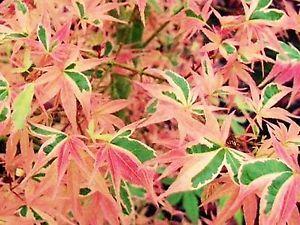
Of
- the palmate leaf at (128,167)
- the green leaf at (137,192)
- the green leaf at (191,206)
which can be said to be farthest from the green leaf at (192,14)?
the green leaf at (191,206)

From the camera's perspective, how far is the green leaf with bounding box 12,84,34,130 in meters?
0.93

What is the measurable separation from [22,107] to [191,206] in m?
1.17

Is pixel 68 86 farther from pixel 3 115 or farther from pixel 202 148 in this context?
pixel 202 148

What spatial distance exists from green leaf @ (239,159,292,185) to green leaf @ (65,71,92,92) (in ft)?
1.01

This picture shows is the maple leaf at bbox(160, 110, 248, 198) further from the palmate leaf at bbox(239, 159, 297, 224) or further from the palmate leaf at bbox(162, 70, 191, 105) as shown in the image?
the palmate leaf at bbox(162, 70, 191, 105)

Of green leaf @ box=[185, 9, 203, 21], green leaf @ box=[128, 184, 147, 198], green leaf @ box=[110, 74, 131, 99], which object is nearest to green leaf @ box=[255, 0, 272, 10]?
green leaf @ box=[185, 9, 203, 21]

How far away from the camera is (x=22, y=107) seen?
93 cm

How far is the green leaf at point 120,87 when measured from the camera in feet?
5.53

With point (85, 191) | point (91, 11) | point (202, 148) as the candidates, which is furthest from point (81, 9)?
point (202, 148)

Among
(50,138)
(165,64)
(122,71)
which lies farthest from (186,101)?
(165,64)

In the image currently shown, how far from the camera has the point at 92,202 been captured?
1.05 m

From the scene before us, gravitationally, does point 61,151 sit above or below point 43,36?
below

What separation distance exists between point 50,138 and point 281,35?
89 cm

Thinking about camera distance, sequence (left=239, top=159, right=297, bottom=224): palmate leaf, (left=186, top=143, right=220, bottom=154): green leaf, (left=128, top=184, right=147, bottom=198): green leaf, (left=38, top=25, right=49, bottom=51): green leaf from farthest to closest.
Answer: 1. (left=128, top=184, right=147, bottom=198): green leaf
2. (left=38, top=25, right=49, bottom=51): green leaf
3. (left=186, top=143, right=220, bottom=154): green leaf
4. (left=239, top=159, right=297, bottom=224): palmate leaf
